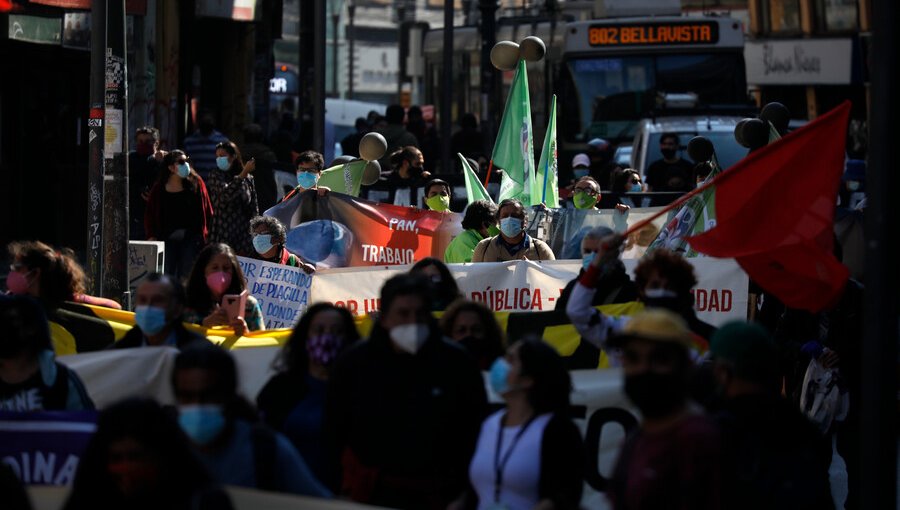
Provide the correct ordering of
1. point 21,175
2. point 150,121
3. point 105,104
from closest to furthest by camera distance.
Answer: point 105,104
point 21,175
point 150,121

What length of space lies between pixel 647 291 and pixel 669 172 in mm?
11061

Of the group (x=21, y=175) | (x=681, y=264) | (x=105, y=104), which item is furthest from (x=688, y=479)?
(x=21, y=175)

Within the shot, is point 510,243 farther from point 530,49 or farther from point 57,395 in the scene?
point 57,395

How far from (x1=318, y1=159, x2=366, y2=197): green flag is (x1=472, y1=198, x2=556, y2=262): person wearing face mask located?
328 cm

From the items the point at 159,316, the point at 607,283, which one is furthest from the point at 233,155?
the point at 159,316

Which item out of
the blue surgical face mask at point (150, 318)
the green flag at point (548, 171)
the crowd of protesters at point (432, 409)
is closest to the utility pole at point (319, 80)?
the green flag at point (548, 171)

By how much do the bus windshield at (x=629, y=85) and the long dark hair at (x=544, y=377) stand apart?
18682 mm

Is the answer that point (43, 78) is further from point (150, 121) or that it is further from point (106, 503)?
point (106, 503)

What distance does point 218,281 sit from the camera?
26.7 feet

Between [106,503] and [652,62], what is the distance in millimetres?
20260

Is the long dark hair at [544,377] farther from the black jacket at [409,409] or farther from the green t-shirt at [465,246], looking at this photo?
the green t-shirt at [465,246]

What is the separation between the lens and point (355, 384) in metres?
5.58

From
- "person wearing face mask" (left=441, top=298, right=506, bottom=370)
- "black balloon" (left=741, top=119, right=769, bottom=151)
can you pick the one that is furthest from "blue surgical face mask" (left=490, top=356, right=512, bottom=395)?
"black balloon" (left=741, top=119, right=769, bottom=151)

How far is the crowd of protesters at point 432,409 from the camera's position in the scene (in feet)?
14.5
